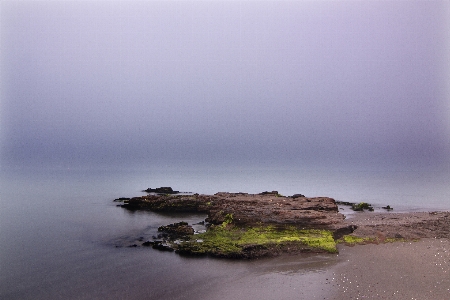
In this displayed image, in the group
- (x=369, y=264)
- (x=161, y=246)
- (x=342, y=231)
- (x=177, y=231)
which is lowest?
(x=369, y=264)

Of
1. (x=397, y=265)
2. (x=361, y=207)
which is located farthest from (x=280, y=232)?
(x=361, y=207)

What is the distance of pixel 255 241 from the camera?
85.9 ft

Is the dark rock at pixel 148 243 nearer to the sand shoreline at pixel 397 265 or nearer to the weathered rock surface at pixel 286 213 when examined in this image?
the weathered rock surface at pixel 286 213

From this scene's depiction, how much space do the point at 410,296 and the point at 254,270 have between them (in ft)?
30.3

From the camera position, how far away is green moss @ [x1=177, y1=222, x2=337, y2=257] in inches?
997

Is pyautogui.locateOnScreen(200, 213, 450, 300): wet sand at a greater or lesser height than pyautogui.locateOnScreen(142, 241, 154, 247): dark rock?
lesser

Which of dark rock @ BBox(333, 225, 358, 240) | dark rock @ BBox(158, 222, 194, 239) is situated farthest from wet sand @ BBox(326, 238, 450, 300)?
dark rock @ BBox(158, 222, 194, 239)

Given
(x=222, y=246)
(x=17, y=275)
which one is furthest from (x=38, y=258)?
(x=222, y=246)

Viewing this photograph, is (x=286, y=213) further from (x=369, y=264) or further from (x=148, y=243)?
(x=148, y=243)

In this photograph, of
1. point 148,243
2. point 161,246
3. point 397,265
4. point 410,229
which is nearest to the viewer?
point 397,265

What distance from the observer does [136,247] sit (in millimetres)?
28250

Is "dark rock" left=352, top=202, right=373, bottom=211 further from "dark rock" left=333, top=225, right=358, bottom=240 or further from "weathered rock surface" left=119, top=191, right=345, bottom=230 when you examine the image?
"dark rock" left=333, top=225, right=358, bottom=240

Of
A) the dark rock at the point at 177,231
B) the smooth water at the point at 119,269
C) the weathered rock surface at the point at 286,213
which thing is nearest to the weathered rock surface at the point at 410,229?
the weathered rock surface at the point at 286,213

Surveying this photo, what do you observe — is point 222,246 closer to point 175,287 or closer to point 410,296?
point 175,287
